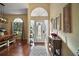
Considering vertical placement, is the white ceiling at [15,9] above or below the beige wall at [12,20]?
above

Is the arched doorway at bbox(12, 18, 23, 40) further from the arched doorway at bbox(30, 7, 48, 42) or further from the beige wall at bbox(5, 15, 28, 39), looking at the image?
the arched doorway at bbox(30, 7, 48, 42)

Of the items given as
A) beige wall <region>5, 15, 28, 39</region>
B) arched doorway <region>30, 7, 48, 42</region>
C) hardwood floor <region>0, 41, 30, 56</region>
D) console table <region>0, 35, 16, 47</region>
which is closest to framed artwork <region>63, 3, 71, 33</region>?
arched doorway <region>30, 7, 48, 42</region>

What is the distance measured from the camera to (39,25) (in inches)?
128

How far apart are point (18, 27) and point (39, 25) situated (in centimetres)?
51

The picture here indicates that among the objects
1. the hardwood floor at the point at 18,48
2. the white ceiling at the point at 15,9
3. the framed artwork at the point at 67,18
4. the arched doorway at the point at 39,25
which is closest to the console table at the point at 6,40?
the hardwood floor at the point at 18,48

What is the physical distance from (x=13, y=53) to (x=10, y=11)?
3.18ft

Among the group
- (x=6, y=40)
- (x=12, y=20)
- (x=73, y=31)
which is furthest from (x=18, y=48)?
(x=73, y=31)

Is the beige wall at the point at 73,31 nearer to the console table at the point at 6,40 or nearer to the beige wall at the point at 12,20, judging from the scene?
the beige wall at the point at 12,20

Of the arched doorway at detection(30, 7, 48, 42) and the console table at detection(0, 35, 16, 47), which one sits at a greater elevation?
the arched doorway at detection(30, 7, 48, 42)

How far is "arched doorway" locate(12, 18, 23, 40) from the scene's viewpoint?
3212 mm

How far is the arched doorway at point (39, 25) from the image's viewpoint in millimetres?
3234

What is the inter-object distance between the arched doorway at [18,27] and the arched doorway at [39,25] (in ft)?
0.83

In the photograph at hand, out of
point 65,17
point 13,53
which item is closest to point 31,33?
point 13,53

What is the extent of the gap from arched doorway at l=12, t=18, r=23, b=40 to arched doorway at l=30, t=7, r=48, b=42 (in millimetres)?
253
